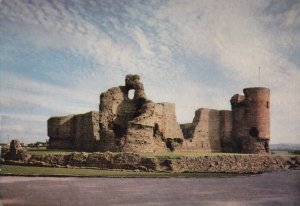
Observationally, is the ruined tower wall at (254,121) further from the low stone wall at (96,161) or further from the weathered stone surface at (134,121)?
the low stone wall at (96,161)

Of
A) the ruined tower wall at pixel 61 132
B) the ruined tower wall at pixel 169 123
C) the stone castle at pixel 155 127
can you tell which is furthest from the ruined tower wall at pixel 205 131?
the ruined tower wall at pixel 61 132

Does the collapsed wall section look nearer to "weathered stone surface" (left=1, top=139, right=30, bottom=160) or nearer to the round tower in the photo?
the round tower

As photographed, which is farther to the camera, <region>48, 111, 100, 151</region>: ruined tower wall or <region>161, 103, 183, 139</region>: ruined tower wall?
<region>161, 103, 183, 139</region>: ruined tower wall

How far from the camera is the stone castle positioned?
21891mm

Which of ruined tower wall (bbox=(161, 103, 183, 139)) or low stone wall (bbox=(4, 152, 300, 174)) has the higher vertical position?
ruined tower wall (bbox=(161, 103, 183, 139))

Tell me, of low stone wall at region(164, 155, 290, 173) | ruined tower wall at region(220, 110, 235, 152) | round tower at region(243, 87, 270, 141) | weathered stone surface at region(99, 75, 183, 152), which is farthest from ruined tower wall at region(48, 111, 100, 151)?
round tower at region(243, 87, 270, 141)

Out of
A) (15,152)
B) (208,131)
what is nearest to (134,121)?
(15,152)

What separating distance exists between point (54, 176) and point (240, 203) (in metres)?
7.09

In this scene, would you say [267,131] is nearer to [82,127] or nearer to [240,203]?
[82,127]

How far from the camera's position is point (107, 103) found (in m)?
24.6

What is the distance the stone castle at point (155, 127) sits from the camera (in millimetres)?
21891

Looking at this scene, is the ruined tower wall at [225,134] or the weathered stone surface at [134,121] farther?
the ruined tower wall at [225,134]

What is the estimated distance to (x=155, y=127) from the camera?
2391 cm

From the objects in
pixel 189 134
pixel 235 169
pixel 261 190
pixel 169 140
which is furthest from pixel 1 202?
pixel 189 134
